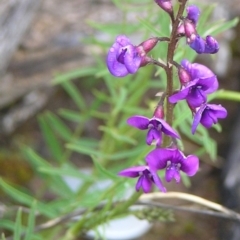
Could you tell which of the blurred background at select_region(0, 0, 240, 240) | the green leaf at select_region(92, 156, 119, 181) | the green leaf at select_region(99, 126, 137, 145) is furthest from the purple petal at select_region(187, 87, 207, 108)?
the blurred background at select_region(0, 0, 240, 240)

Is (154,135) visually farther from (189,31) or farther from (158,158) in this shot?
(189,31)

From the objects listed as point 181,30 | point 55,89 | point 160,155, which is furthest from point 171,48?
point 55,89

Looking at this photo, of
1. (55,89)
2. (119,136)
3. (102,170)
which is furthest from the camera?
(55,89)

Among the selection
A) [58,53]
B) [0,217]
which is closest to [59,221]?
[0,217]

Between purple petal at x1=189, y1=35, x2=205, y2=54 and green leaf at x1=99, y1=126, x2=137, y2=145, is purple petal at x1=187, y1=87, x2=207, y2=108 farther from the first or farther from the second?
green leaf at x1=99, y1=126, x2=137, y2=145

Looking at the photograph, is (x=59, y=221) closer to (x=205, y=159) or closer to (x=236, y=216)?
(x=236, y=216)

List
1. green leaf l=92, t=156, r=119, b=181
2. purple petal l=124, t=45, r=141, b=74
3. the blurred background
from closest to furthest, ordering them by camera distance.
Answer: purple petal l=124, t=45, r=141, b=74
green leaf l=92, t=156, r=119, b=181
the blurred background

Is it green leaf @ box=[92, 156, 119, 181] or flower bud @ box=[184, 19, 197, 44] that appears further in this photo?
green leaf @ box=[92, 156, 119, 181]
